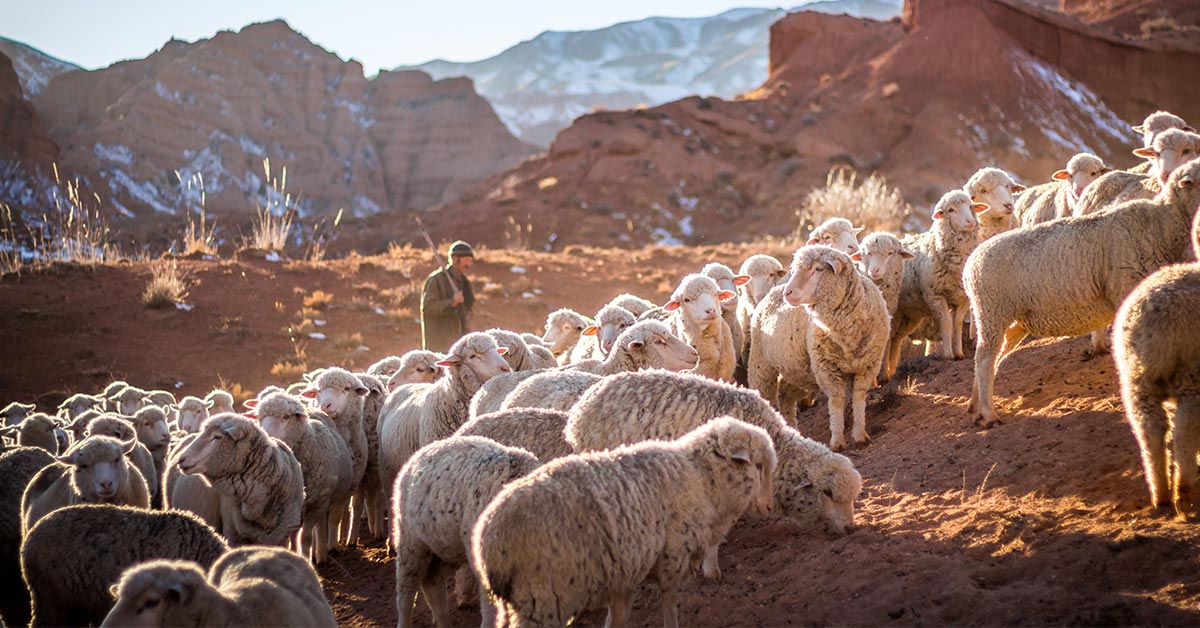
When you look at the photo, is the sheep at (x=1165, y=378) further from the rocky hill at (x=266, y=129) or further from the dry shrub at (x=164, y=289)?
the rocky hill at (x=266, y=129)

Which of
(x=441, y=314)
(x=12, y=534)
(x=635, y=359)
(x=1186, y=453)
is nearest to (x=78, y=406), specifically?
(x=441, y=314)

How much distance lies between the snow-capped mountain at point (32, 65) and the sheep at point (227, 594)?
214 ft

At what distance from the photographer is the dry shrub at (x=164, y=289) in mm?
18078

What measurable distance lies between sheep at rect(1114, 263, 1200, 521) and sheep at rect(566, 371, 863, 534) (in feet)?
5.45

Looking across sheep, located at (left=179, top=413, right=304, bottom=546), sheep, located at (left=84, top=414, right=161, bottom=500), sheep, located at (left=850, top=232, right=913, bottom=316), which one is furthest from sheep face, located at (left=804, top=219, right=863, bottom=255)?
sheep, located at (left=84, top=414, right=161, bottom=500)

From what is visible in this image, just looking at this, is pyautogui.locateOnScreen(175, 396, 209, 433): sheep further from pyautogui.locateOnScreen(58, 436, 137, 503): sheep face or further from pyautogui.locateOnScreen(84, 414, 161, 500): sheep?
pyautogui.locateOnScreen(58, 436, 137, 503): sheep face

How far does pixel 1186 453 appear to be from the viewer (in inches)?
210

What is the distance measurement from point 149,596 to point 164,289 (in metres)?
15.4

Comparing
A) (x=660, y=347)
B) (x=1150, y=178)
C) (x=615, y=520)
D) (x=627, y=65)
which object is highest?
(x=627, y=65)

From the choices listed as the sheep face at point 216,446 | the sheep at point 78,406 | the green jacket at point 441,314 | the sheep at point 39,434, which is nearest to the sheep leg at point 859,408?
the sheep face at point 216,446

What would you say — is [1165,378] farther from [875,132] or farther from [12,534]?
[875,132]

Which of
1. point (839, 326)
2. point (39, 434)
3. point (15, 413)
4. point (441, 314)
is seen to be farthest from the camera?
point (441, 314)

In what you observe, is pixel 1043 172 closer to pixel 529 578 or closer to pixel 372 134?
pixel 529 578

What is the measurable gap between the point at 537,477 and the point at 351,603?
319cm
